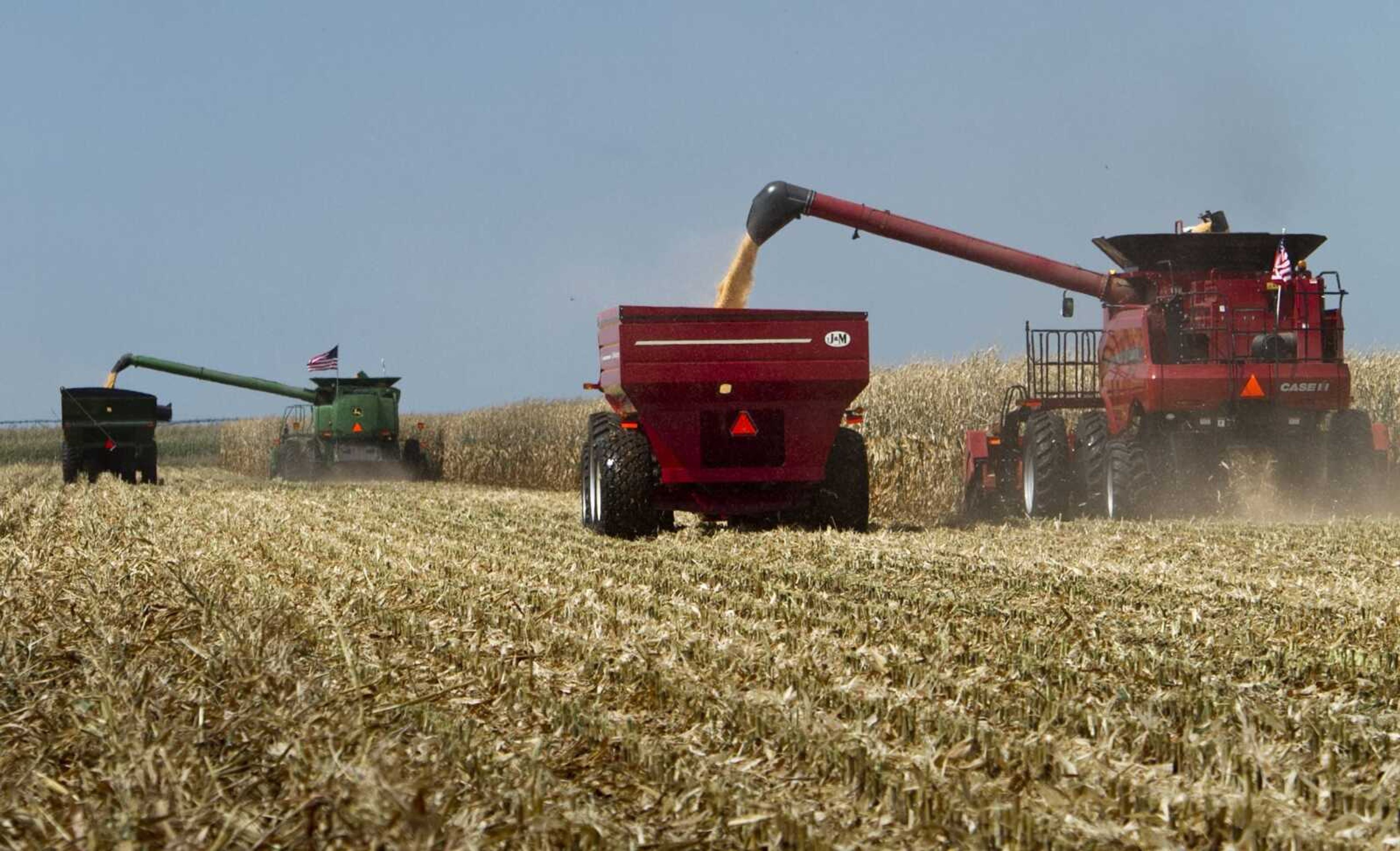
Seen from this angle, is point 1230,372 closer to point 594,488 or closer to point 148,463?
point 594,488

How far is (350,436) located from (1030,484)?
51.0ft

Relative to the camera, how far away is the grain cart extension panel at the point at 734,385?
37.3 feet

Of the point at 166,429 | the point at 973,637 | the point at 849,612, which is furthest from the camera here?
the point at 166,429

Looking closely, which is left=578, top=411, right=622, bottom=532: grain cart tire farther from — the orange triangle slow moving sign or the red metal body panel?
the red metal body panel

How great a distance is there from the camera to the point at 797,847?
3.05 m

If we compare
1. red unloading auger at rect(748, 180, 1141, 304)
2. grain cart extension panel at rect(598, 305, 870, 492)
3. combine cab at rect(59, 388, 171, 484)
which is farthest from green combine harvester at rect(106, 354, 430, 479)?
grain cart extension panel at rect(598, 305, 870, 492)

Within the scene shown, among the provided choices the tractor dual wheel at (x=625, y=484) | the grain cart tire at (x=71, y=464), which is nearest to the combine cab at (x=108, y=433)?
the grain cart tire at (x=71, y=464)

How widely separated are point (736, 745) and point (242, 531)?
8.17m

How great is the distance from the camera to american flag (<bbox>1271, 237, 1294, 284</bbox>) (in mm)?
13047

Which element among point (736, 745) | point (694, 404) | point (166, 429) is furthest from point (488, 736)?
point (166, 429)

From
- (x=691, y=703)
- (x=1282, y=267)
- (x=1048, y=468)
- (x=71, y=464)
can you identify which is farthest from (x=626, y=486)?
(x=71, y=464)

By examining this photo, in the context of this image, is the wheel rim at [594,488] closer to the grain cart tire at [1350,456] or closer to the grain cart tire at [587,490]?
the grain cart tire at [587,490]

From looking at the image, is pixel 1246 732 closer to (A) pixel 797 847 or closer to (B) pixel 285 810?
(A) pixel 797 847

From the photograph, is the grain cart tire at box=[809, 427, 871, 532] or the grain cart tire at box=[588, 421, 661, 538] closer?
the grain cart tire at box=[588, 421, 661, 538]
